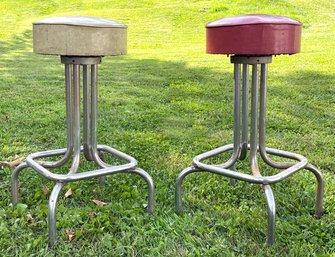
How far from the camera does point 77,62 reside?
2229mm

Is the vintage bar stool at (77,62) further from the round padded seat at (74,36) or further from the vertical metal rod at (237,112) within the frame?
the vertical metal rod at (237,112)

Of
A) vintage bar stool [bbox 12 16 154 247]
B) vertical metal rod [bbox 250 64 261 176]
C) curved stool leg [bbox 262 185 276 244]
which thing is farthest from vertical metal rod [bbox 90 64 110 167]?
curved stool leg [bbox 262 185 276 244]

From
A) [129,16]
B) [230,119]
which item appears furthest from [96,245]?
[129,16]

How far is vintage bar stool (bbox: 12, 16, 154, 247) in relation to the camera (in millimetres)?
2107

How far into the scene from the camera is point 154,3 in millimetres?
16781

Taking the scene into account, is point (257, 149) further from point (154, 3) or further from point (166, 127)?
point (154, 3)

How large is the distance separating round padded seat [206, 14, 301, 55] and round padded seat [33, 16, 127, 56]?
1.62 ft

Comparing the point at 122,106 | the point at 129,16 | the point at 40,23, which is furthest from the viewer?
the point at 129,16

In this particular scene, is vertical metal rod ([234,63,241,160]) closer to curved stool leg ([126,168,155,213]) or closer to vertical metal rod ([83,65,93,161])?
curved stool leg ([126,168,155,213])

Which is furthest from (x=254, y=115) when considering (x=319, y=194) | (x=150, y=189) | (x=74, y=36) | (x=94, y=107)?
(x=74, y=36)

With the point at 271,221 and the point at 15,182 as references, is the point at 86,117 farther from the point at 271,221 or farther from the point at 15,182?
the point at 271,221

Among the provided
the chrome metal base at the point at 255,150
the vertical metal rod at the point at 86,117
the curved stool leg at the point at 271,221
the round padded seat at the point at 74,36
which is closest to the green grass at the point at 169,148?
the curved stool leg at the point at 271,221

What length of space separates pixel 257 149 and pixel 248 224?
1.39 ft

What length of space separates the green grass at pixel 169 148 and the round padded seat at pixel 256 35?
80 cm
